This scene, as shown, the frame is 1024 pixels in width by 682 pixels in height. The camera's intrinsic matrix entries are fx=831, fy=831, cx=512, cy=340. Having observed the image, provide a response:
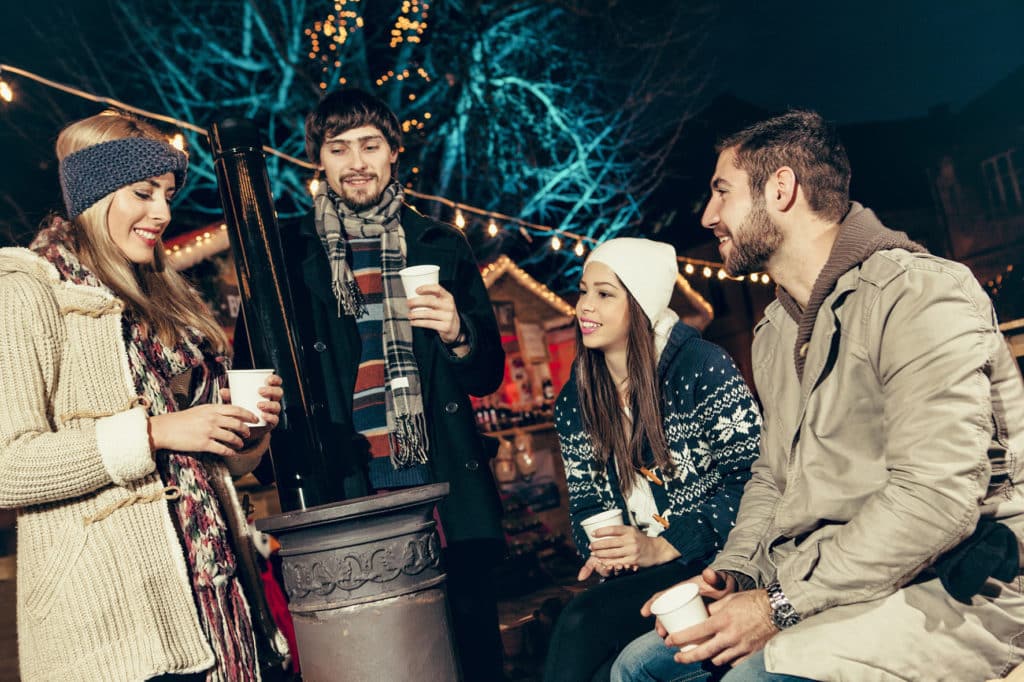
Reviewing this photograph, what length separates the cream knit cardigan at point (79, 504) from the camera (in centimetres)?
202

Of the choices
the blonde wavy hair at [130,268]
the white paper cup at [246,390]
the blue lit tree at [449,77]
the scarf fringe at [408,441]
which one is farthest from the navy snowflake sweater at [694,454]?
the blue lit tree at [449,77]

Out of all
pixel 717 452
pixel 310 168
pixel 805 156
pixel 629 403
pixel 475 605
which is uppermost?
pixel 310 168

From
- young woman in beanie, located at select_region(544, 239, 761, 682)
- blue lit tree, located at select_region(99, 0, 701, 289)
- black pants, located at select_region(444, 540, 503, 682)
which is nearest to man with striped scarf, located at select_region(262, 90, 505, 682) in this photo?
black pants, located at select_region(444, 540, 503, 682)

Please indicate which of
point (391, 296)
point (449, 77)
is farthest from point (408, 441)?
point (449, 77)

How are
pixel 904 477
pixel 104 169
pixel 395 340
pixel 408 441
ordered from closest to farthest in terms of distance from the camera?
pixel 904 477, pixel 104 169, pixel 408 441, pixel 395 340

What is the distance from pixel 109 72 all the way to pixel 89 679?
46.1ft

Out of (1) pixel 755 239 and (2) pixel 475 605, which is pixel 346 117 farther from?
(2) pixel 475 605

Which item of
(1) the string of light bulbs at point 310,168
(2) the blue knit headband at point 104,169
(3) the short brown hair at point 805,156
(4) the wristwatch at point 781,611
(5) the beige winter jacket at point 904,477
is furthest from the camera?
(1) the string of light bulbs at point 310,168

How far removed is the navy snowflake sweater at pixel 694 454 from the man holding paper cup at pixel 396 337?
0.53 meters

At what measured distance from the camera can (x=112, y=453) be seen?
2.07m

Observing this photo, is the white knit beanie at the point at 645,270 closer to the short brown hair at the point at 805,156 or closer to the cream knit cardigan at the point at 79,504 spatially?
the short brown hair at the point at 805,156

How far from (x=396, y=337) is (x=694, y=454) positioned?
4.04ft

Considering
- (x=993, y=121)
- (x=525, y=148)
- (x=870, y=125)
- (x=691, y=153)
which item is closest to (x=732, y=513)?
(x=525, y=148)

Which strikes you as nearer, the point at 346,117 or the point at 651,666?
the point at 651,666
